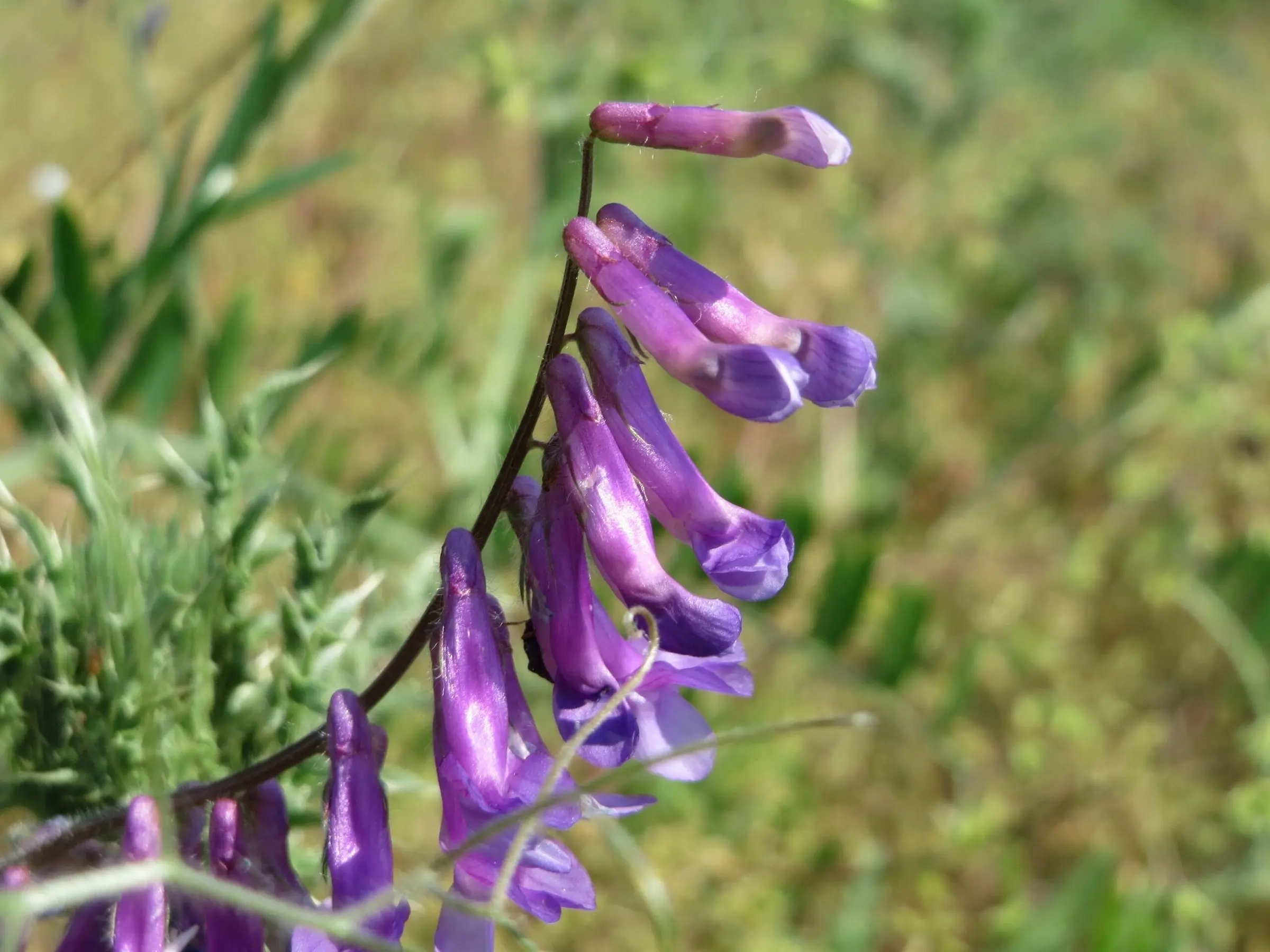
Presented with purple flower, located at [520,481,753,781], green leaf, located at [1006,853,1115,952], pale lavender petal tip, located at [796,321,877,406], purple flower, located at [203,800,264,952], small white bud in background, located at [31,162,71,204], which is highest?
pale lavender petal tip, located at [796,321,877,406]

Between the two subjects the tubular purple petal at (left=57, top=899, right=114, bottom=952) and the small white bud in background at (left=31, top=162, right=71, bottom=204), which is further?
the small white bud in background at (left=31, top=162, right=71, bottom=204)

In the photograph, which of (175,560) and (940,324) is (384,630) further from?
(940,324)

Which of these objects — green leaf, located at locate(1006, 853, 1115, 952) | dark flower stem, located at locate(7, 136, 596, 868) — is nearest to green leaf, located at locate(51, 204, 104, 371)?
dark flower stem, located at locate(7, 136, 596, 868)

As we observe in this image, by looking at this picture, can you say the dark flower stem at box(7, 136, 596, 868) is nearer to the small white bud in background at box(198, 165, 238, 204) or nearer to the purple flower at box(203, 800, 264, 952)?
the purple flower at box(203, 800, 264, 952)

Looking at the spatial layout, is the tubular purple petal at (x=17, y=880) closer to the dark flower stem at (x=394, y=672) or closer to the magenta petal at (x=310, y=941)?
the dark flower stem at (x=394, y=672)

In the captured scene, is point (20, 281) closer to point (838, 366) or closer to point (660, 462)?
point (660, 462)

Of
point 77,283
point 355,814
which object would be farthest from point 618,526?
point 77,283
